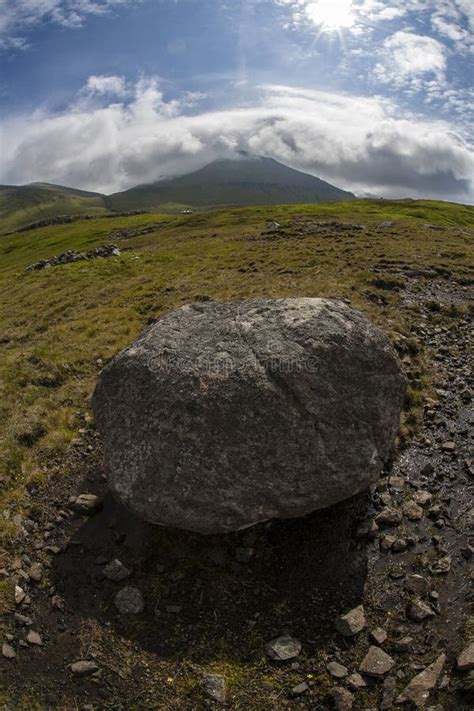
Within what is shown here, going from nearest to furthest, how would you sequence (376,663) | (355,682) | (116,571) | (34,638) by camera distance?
1. (355,682)
2. (376,663)
3. (34,638)
4. (116,571)

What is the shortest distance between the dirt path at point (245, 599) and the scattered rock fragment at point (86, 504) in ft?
0.64

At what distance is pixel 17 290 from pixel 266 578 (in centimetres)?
4084

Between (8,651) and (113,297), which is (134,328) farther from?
(8,651)

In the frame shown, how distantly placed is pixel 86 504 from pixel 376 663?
7.52 metres

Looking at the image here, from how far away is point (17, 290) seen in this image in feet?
142

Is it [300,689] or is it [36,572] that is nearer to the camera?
[300,689]

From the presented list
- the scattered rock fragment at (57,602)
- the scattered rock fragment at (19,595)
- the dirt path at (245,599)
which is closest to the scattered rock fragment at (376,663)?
the dirt path at (245,599)

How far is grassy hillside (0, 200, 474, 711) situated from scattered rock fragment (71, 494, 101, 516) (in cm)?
43

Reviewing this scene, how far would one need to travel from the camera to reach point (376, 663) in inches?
319

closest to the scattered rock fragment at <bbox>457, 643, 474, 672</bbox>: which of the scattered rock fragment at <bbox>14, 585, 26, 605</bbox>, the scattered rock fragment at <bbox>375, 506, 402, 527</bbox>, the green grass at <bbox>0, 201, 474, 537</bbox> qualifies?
the scattered rock fragment at <bbox>375, 506, 402, 527</bbox>

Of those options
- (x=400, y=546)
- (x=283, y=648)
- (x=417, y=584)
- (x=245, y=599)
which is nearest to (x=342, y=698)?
(x=283, y=648)

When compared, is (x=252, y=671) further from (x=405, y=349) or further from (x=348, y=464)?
(x=405, y=349)

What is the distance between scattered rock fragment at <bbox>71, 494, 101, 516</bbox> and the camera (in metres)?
11.8

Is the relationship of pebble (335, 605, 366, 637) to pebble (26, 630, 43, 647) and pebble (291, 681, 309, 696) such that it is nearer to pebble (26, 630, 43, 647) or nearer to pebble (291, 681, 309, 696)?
pebble (291, 681, 309, 696)
